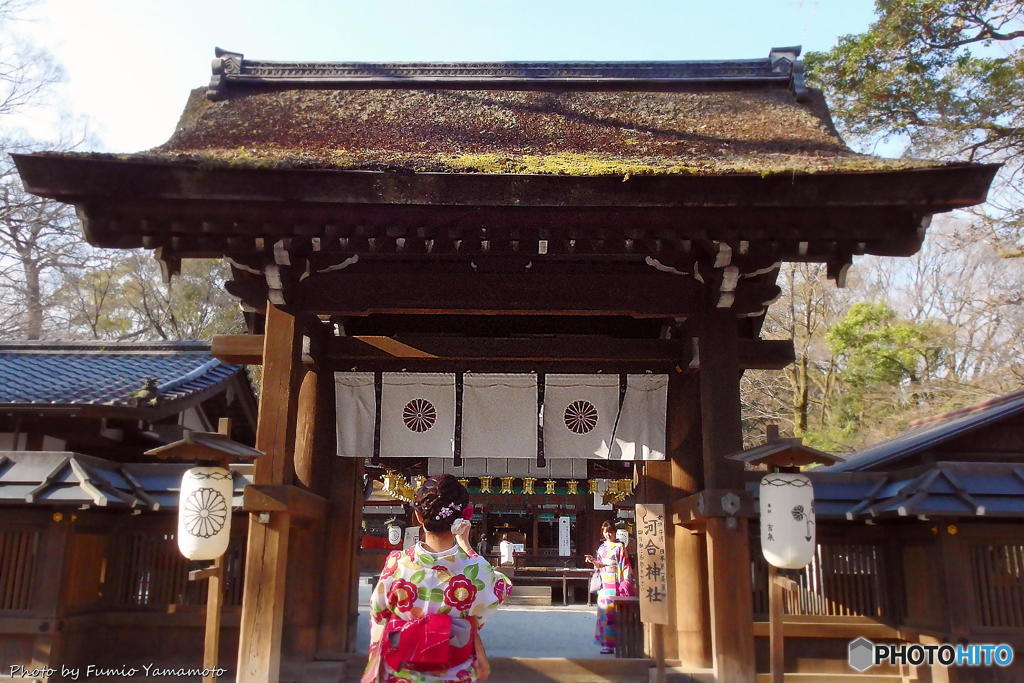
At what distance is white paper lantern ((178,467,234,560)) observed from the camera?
504 cm

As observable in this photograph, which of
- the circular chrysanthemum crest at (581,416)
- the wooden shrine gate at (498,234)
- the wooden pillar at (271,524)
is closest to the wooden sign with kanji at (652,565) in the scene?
the wooden shrine gate at (498,234)

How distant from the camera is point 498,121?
7016 millimetres

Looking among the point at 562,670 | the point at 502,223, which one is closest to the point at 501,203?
the point at 502,223

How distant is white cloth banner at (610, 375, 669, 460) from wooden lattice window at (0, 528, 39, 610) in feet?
17.0

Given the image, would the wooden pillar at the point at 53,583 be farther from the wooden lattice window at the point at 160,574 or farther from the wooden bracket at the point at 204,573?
the wooden bracket at the point at 204,573

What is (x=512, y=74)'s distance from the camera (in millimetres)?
7922

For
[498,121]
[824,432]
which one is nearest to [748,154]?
[498,121]

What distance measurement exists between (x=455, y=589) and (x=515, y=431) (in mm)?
4396

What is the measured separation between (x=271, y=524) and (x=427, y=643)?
3004 mm

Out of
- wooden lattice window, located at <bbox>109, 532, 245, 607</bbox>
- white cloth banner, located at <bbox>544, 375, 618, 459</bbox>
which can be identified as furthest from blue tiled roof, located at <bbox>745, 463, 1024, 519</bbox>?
wooden lattice window, located at <bbox>109, 532, 245, 607</bbox>

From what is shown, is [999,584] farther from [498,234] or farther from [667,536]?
[498,234]

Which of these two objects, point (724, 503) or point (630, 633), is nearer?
point (724, 503)
